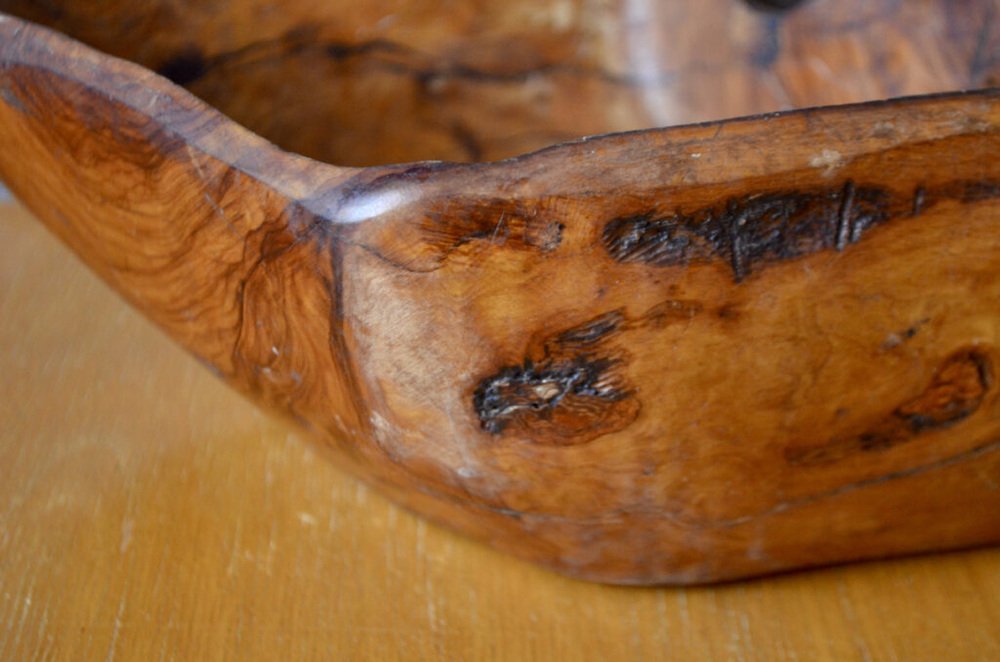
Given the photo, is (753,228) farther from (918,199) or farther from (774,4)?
(774,4)

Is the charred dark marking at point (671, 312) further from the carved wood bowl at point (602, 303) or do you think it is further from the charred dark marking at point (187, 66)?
the charred dark marking at point (187, 66)

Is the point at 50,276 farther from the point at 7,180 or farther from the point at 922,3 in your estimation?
the point at 922,3

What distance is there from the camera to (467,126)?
3.14 ft

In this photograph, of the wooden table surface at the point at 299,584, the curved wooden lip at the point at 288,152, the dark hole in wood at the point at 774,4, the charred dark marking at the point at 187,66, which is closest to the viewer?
the curved wooden lip at the point at 288,152

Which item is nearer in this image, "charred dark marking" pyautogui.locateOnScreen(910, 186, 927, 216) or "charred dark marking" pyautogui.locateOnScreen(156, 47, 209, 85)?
"charred dark marking" pyautogui.locateOnScreen(910, 186, 927, 216)

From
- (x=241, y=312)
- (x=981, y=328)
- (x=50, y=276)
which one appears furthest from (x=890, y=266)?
(x=50, y=276)

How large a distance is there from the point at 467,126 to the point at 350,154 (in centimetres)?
10

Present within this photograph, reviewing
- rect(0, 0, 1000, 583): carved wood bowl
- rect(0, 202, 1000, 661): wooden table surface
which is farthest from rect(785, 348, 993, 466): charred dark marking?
rect(0, 202, 1000, 661): wooden table surface

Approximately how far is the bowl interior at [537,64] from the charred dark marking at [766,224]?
46 cm

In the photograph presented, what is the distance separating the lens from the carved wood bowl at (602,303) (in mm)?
485

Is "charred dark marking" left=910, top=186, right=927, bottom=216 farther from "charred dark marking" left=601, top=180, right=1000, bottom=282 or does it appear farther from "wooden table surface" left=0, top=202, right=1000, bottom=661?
"wooden table surface" left=0, top=202, right=1000, bottom=661

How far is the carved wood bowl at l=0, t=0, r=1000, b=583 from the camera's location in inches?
19.1

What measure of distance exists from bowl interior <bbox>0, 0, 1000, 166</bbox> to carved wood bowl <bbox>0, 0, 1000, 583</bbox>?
0.27m

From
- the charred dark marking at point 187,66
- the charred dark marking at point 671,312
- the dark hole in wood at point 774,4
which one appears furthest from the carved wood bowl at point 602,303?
the dark hole in wood at point 774,4
